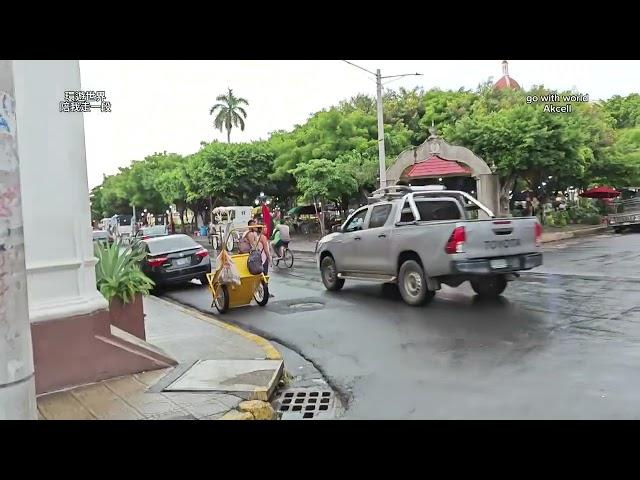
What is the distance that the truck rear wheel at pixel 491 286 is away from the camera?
10258 mm

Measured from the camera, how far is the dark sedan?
45.2 feet

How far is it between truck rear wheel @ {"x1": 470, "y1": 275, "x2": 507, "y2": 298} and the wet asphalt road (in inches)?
6.6

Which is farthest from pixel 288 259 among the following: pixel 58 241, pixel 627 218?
pixel 627 218

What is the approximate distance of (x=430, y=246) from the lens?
937 centimetres

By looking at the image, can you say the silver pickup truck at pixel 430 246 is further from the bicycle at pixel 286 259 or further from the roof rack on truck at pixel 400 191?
the bicycle at pixel 286 259

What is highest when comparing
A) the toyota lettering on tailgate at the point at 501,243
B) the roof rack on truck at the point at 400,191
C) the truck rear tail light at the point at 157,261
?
the roof rack on truck at the point at 400,191

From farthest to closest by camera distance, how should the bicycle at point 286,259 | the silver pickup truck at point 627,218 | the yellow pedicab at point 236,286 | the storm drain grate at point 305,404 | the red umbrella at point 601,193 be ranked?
the red umbrella at point 601,193, the silver pickup truck at point 627,218, the bicycle at point 286,259, the yellow pedicab at point 236,286, the storm drain grate at point 305,404

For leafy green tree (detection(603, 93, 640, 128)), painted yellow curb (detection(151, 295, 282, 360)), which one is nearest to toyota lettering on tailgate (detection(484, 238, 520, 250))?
painted yellow curb (detection(151, 295, 282, 360))

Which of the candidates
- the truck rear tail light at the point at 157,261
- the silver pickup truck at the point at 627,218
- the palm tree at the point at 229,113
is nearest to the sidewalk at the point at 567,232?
the silver pickup truck at the point at 627,218

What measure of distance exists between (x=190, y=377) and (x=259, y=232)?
17.8ft

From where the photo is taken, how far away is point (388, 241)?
10320mm

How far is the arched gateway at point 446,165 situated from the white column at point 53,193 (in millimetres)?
17575

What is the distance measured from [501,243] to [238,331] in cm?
423
